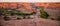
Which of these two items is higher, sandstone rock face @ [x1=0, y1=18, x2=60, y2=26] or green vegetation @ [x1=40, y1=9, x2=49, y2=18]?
green vegetation @ [x1=40, y1=9, x2=49, y2=18]

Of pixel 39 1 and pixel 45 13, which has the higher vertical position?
pixel 39 1

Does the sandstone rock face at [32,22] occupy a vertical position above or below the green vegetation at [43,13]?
below

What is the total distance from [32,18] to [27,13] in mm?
97

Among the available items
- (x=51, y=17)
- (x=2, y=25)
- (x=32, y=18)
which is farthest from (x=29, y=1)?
(x=2, y=25)

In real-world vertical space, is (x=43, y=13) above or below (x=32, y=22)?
above

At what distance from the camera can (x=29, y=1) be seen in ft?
4.75

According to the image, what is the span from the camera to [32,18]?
1425 mm

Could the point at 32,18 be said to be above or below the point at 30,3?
below

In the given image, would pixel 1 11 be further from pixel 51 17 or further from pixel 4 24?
pixel 51 17

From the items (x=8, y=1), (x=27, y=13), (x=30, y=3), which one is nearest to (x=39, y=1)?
(x=30, y=3)

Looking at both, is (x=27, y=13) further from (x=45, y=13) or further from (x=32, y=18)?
(x=45, y=13)

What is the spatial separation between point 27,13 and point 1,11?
14.2 inches

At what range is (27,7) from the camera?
1.44m

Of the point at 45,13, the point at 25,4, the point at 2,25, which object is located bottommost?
the point at 2,25
